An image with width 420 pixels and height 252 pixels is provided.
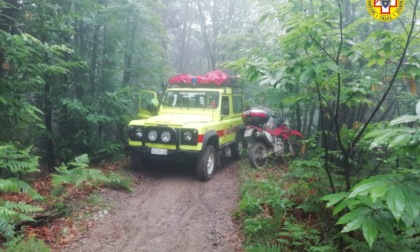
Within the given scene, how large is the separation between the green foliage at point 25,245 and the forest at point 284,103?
0.48ft

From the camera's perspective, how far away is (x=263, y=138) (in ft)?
26.6

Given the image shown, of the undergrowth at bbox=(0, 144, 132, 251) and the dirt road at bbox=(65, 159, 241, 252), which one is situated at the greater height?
the undergrowth at bbox=(0, 144, 132, 251)

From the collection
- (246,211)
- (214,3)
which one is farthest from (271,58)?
(214,3)

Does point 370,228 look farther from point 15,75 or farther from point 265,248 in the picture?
point 15,75

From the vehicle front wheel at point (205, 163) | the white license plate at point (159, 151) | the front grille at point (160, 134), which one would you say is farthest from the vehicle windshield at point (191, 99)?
the white license plate at point (159, 151)

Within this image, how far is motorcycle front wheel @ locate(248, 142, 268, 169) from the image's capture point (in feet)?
25.5

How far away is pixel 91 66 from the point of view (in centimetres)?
845

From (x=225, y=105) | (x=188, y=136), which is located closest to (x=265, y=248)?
(x=188, y=136)

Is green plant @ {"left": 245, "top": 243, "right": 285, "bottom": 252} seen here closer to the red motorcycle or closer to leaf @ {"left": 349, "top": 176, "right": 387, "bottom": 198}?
leaf @ {"left": 349, "top": 176, "right": 387, "bottom": 198}

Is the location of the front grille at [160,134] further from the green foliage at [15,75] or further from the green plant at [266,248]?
the green plant at [266,248]

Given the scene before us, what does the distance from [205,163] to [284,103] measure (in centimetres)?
275

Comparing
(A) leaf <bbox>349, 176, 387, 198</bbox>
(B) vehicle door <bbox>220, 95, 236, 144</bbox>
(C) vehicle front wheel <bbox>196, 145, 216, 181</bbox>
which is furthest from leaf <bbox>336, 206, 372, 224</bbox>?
(B) vehicle door <bbox>220, 95, 236, 144</bbox>

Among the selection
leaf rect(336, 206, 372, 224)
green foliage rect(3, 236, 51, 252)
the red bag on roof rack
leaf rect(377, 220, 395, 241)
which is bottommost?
green foliage rect(3, 236, 51, 252)

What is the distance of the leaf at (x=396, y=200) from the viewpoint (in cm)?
134
